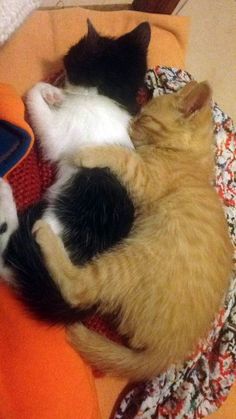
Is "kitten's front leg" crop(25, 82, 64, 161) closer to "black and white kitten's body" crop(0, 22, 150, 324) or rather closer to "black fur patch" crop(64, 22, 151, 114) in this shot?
"black and white kitten's body" crop(0, 22, 150, 324)

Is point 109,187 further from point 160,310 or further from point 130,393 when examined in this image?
point 130,393

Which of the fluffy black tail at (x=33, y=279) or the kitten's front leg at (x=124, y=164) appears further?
the kitten's front leg at (x=124, y=164)

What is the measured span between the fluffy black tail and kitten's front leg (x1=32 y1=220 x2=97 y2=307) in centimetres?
1

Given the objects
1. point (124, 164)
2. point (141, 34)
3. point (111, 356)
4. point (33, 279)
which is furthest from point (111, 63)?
point (111, 356)

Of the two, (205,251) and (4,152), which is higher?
(4,152)

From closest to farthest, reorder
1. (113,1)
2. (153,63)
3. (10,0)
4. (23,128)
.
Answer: (10,0) → (23,128) → (153,63) → (113,1)

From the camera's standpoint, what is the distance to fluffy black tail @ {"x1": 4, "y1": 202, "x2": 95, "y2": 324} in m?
0.98

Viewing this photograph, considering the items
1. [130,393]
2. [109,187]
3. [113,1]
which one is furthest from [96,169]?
[113,1]

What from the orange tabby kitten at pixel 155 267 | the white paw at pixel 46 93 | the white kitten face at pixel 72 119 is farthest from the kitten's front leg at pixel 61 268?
the white paw at pixel 46 93

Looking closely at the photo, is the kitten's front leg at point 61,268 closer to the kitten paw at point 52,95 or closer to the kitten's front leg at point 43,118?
the kitten's front leg at point 43,118

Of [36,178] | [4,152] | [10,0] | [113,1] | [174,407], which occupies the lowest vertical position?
[174,407]

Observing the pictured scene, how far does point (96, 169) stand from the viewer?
44.4 inches

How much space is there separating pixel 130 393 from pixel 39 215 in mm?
601

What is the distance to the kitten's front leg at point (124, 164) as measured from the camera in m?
1.12
